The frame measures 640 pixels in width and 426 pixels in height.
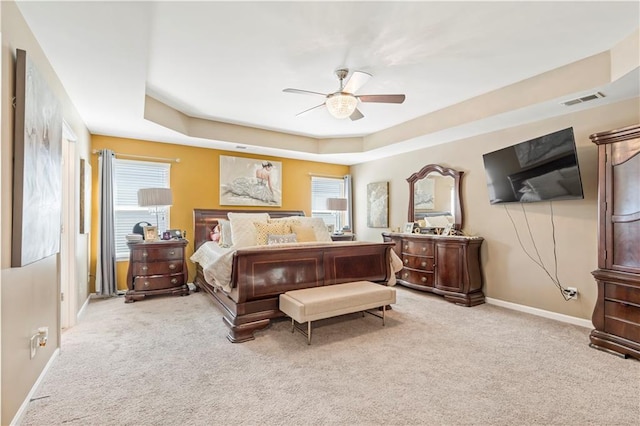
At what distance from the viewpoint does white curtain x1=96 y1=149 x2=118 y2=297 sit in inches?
174

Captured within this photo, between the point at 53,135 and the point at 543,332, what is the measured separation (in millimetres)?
4808

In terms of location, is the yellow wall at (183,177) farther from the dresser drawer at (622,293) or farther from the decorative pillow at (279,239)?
the dresser drawer at (622,293)

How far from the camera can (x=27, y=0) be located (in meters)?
1.78

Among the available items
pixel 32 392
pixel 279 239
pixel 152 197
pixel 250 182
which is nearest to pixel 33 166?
pixel 32 392

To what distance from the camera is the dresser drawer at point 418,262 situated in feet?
15.4

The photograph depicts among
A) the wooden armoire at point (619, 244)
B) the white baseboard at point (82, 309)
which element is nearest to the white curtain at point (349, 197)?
the wooden armoire at point (619, 244)

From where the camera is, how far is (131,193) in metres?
4.93

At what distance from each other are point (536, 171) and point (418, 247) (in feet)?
6.26

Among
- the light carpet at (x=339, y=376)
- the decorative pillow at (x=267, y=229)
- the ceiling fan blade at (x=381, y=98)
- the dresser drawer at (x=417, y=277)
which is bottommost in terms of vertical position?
the light carpet at (x=339, y=376)

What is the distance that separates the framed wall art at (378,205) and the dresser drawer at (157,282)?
3.79m

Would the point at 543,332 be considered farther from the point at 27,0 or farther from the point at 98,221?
the point at 98,221

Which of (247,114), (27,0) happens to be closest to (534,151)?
(247,114)

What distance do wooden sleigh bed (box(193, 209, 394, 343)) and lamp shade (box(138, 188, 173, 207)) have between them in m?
1.56

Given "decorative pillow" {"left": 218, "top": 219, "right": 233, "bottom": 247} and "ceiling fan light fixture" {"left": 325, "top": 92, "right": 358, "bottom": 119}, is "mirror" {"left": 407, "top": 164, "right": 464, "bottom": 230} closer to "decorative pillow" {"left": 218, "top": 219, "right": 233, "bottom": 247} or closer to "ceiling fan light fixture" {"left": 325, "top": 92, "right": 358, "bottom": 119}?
"ceiling fan light fixture" {"left": 325, "top": 92, "right": 358, "bottom": 119}
